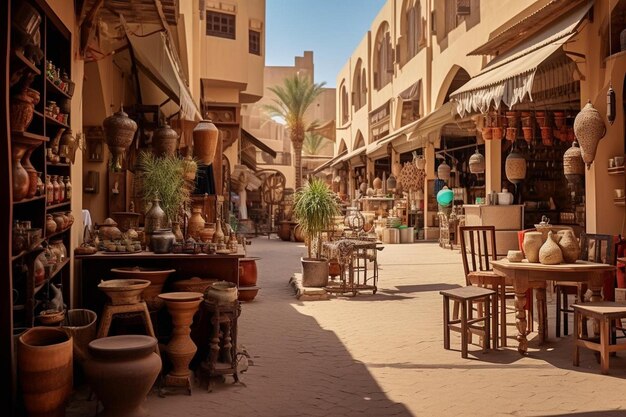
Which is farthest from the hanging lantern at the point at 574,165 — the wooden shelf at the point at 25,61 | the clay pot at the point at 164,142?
the wooden shelf at the point at 25,61

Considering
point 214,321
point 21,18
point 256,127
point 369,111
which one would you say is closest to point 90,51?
point 21,18

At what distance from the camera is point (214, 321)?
177 inches

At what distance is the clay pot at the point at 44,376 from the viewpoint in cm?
326

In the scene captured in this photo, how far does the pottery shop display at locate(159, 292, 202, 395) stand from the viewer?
14.0 feet

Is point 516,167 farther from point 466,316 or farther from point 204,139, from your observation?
point 466,316

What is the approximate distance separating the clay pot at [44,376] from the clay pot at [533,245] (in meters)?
3.92

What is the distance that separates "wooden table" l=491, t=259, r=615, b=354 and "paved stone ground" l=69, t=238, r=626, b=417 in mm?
410

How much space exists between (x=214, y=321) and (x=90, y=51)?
3.00 m

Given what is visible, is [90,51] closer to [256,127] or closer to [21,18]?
[21,18]

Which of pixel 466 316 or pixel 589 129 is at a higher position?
pixel 589 129

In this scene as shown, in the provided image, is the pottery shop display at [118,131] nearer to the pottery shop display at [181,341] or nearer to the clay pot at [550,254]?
the pottery shop display at [181,341]

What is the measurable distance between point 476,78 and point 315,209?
3.40 m

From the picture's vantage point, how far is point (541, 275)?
197 inches

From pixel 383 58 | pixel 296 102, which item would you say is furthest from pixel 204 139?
pixel 296 102
